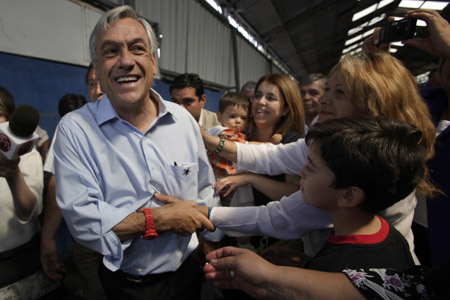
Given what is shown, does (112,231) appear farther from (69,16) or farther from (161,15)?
(161,15)

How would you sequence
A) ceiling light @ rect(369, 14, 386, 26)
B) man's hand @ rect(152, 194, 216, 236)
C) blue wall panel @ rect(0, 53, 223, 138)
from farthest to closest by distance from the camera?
ceiling light @ rect(369, 14, 386, 26), blue wall panel @ rect(0, 53, 223, 138), man's hand @ rect(152, 194, 216, 236)

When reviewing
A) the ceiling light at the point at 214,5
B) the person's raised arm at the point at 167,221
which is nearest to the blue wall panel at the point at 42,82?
the person's raised arm at the point at 167,221

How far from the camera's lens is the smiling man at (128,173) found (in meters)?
1.07

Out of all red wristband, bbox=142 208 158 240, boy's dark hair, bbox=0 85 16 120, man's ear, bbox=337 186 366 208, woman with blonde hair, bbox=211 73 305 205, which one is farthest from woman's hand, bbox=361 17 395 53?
boy's dark hair, bbox=0 85 16 120

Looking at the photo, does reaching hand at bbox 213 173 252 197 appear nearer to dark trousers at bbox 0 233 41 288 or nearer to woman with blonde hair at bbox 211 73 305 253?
woman with blonde hair at bbox 211 73 305 253

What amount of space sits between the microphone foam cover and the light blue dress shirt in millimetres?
113

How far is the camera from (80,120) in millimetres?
1192

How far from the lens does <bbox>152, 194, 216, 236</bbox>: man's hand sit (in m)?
1.15

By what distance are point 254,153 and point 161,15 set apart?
160 inches

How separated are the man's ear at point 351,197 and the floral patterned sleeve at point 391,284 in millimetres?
267

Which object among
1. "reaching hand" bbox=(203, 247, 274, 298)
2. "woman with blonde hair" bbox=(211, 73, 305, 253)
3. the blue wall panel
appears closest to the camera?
"reaching hand" bbox=(203, 247, 274, 298)

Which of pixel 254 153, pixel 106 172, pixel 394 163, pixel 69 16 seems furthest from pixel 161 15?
pixel 394 163

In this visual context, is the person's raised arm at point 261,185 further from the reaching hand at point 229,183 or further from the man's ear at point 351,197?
the man's ear at point 351,197

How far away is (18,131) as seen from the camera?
1.07m
